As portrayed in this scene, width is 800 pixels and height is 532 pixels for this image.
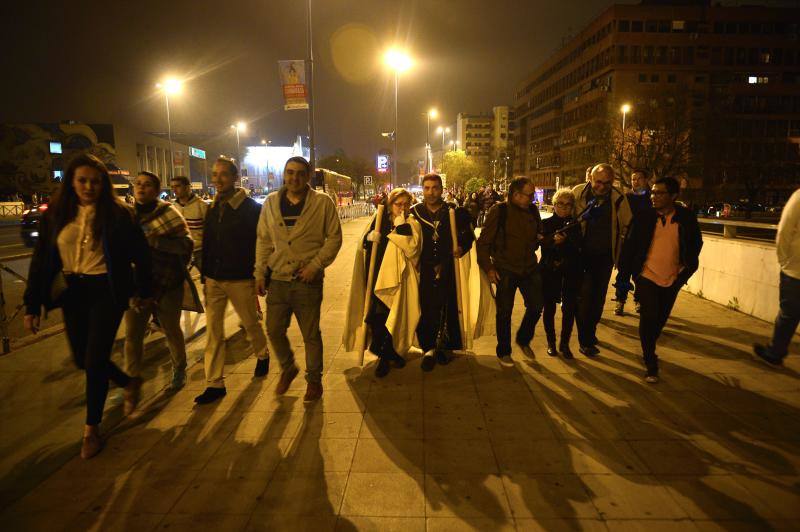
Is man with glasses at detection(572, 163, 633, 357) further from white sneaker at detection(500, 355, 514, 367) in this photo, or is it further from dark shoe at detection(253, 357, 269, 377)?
dark shoe at detection(253, 357, 269, 377)

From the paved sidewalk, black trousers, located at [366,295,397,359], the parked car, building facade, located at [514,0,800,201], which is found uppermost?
building facade, located at [514,0,800,201]

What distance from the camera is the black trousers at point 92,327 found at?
145 inches

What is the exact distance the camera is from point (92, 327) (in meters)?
3.69

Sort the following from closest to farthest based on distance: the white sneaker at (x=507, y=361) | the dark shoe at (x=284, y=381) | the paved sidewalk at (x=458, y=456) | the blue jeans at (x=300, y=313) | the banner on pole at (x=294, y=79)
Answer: the paved sidewalk at (x=458, y=456) < the blue jeans at (x=300, y=313) < the dark shoe at (x=284, y=381) < the white sneaker at (x=507, y=361) < the banner on pole at (x=294, y=79)

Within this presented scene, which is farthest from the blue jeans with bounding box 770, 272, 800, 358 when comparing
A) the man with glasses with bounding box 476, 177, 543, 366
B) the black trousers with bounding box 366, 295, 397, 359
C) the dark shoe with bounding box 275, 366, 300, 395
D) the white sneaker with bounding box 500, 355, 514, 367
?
the dark shoe with bounding box 275, 366, 300, 395

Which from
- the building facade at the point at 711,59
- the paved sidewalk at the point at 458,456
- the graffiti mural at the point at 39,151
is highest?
the building facade at the point at 711,59

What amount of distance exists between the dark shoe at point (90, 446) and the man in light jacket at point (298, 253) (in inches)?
58.6

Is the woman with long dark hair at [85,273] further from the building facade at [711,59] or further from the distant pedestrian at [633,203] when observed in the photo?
the building facade at [711,59]

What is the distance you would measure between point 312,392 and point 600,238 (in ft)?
10.9

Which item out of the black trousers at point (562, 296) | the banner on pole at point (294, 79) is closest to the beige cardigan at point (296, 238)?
the black trousers at point (562, 296)

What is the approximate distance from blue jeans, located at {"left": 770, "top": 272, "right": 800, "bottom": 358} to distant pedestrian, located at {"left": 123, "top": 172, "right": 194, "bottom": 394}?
5.39m

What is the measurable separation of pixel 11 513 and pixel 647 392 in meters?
4.72

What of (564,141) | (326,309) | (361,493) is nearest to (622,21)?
(564,141)

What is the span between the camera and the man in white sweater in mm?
4520
